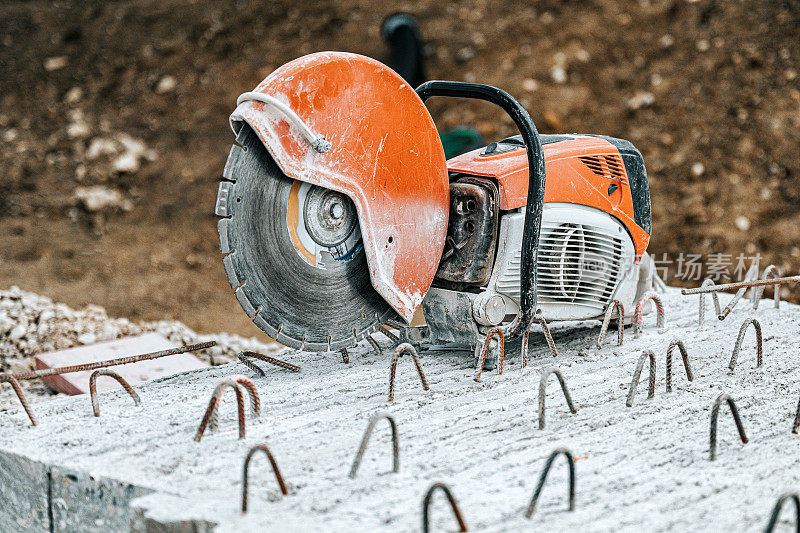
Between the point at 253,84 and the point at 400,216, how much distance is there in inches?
322

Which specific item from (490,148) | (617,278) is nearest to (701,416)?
(617,278)

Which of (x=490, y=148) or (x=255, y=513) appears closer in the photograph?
(x=255, y=513)

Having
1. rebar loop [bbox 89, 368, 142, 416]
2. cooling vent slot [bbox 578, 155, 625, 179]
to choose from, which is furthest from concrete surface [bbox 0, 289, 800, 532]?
cooling vent slot [bbox 578, 155, 625, 179]

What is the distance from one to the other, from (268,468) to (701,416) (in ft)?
5.54

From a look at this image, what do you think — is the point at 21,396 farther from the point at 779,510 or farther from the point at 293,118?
the point at 779,510

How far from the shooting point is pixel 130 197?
10.2 m

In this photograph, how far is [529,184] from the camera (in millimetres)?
3557

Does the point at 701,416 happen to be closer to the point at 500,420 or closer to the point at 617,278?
the point at 500,420

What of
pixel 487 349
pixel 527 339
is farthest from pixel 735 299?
pixel 487 349

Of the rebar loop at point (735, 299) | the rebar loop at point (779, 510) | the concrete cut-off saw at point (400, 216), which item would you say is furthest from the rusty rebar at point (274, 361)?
the rebar loop at point (735, 299)

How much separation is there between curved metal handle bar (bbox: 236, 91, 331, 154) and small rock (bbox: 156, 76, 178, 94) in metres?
8.88

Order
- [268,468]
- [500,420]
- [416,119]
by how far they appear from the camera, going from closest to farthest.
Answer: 1. [268,468]
2. [500,420]
3. [416,119]

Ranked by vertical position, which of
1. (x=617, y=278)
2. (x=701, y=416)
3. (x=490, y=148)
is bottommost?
(x=701, y=416)

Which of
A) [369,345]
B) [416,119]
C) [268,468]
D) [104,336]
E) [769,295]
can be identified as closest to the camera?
[268,468]
